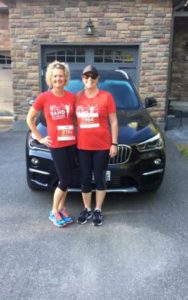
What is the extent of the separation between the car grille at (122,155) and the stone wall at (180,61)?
852cm

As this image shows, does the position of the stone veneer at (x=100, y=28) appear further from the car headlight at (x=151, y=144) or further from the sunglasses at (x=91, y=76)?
the sunglasses at (x=91, y=76)

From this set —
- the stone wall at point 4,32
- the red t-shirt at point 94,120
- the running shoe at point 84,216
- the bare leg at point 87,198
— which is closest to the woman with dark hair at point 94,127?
the red t-shirt at point 94,120

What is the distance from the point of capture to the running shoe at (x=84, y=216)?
4.13 meters

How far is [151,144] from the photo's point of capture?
178 inches

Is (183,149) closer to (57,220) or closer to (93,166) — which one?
(93,166)

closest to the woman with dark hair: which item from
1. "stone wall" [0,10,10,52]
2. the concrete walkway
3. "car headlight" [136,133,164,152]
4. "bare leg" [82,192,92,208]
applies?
"bare leg" [82,192,92,208]

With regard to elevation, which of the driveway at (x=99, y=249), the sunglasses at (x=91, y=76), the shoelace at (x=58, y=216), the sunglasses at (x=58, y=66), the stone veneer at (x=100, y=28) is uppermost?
the stone veneer at (x=100, y=28)

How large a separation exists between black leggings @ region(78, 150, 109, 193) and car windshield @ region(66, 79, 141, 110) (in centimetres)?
168

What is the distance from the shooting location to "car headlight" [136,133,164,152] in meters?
4.39

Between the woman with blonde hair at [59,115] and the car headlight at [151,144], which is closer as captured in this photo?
the woman with blonde hair at [59,115]

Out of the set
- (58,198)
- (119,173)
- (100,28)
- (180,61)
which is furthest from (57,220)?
(180,61)

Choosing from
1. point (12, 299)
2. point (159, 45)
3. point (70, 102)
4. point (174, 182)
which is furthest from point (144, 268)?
point (159, 45)

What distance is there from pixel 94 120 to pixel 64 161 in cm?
53

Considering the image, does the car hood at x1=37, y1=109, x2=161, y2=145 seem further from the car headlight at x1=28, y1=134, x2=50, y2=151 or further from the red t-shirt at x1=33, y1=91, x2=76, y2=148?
the red t-shirt at x1=33, y1=91, x2=76, y2=148
